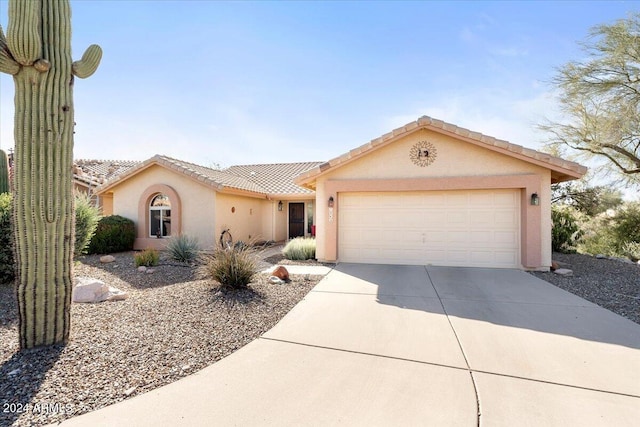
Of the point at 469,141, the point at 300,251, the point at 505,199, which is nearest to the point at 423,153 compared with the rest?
the point at 469,141

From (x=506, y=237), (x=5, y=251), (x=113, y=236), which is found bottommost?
(x=113, y=236)

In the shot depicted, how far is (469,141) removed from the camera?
9.27m

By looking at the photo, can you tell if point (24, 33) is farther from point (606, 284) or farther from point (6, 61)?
point (606, 284)

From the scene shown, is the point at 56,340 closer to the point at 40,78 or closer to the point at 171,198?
the point at 40,78

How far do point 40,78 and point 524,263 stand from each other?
1183cm

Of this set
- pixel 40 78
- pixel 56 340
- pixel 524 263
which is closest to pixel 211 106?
pixel 40 78

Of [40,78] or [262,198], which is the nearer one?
[40,78]

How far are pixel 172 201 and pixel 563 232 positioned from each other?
18435 millimetres

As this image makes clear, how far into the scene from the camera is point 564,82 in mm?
14930

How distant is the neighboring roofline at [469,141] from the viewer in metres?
8.72

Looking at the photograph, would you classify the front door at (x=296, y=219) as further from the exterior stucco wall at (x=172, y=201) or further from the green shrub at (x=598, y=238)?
the green shrub at (x=598, y=238)

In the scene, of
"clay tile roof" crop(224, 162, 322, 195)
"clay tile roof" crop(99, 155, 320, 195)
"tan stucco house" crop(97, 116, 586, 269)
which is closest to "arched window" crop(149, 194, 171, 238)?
"clay tile roof" crop(99, 155, 320, 195)

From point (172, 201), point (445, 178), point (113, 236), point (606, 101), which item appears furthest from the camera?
point (606, 101)

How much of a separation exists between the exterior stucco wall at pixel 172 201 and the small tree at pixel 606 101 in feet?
61.1
